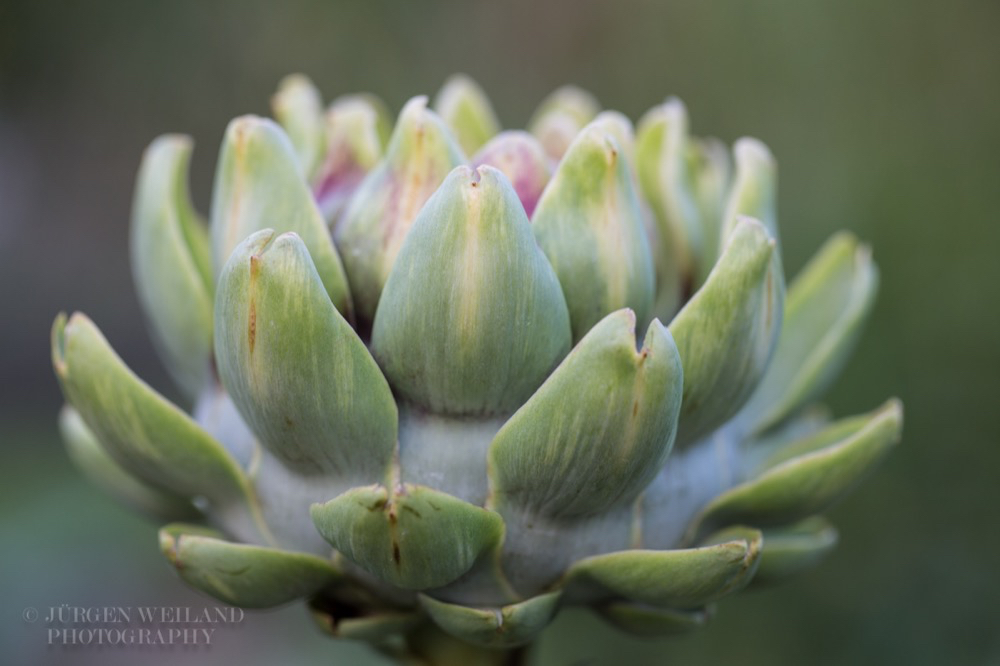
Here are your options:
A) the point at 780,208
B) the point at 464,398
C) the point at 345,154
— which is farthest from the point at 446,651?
the point at 780,208

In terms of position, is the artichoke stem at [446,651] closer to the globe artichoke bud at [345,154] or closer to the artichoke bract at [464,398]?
the artichoke bract at [464,398]

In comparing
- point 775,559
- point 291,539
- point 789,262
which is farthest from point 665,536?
point 789,262

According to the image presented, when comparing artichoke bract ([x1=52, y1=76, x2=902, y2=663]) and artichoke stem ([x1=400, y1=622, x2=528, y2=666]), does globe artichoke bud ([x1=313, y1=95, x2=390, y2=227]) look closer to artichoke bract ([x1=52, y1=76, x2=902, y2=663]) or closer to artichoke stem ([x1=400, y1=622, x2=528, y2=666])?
artichoke bract ([x1=52, y1=76, x2=902, y2=663])

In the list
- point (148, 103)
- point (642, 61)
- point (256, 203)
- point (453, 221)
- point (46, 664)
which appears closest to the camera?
point (453, 221)

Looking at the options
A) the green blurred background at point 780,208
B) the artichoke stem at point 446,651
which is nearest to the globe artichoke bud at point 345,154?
the artichoke stem at point 446,651

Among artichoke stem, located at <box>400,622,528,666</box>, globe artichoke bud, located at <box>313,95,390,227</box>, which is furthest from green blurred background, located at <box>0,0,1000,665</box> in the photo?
globe artichoke bud, located at <box>313,95,390,227</box>

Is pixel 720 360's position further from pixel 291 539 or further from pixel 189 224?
pixel 189 224
